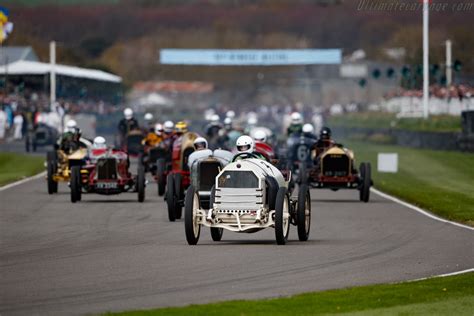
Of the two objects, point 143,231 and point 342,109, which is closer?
point 143,231

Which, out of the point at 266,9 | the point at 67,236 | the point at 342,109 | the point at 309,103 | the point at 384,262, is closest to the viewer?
the point at 384,262

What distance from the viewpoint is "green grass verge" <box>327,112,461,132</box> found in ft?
193

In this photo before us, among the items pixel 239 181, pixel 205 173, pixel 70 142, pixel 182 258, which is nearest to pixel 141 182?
pixel 205 173

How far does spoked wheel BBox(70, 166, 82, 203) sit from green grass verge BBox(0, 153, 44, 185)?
26.5 feet

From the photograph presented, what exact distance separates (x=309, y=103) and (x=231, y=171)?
3687 inches

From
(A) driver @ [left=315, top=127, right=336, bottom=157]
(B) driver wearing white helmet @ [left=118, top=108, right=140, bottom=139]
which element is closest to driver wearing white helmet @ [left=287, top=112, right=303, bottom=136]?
(A) driver @ [left=315, top=127, right=336, bottom=157]

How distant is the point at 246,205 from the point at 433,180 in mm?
20648

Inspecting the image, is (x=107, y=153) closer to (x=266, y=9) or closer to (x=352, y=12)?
(x=352, y=12)

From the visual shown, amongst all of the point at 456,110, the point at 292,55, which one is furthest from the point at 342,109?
the point at 456,110

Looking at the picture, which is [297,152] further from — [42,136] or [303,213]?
[42,136]

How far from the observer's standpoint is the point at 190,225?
19.6 meters

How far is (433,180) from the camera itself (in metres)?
39.9

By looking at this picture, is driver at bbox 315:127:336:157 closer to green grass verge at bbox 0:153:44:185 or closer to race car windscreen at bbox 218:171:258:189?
green grass verge at bbox 0:153:44:185

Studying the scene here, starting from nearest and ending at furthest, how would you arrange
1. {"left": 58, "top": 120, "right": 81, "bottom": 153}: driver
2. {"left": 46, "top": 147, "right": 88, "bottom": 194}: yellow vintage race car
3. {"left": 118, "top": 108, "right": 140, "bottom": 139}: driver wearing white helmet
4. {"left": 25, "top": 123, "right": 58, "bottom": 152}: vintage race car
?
{"left": 46, "top": 147, "right": 88, "bottom": 194}: yellow vintage race car < {"left": 58, "top": 120, "right": 81, "bottom": 153}: driver < {"left": 118, "top": 108, "right": 140, "bottom": 139}: driver wearing white helmet < {"left": 25, "top": 123, "right": 58, "bottom": 152}: vintage race car
